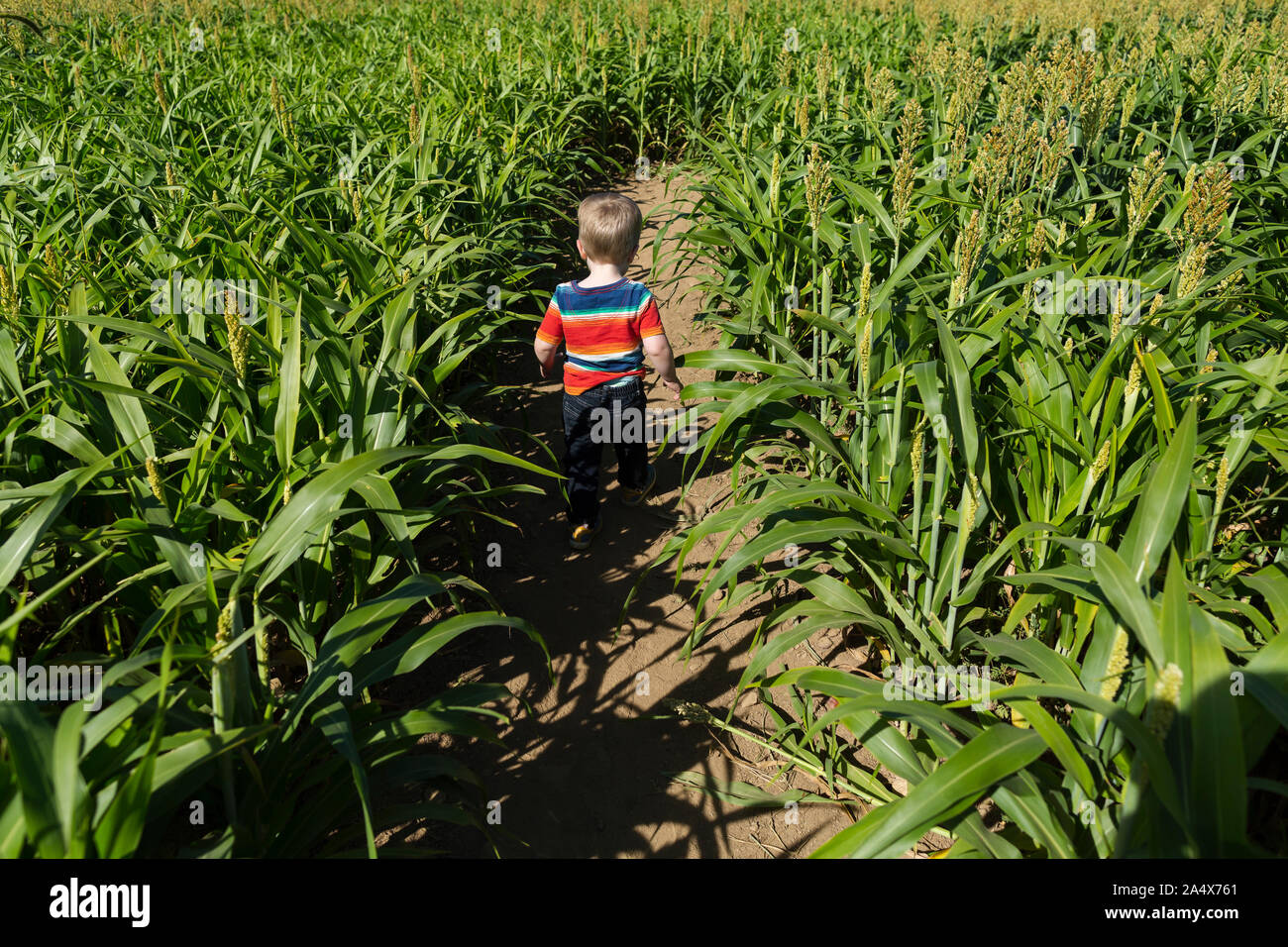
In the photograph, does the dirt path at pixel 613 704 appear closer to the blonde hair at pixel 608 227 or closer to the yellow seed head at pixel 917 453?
the yellow seed head at pixel 917 453

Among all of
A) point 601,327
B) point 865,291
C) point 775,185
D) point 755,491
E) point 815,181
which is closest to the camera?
point 865,291

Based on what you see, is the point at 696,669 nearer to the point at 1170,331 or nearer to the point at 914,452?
the point at 914,452

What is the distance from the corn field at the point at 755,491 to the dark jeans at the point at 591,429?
13.2 inches

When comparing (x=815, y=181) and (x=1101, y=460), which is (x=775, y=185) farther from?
(x=1101, y=460)

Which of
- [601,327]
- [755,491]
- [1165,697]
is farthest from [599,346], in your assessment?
[1165,697]

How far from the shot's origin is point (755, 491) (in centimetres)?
257

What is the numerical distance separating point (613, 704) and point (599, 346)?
1.28 m

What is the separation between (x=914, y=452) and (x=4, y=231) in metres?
3.23

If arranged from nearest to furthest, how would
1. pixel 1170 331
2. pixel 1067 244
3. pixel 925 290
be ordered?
pixel 1170 331 → pixel 925 290 → pixel 1067 244

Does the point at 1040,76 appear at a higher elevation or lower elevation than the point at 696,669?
higher

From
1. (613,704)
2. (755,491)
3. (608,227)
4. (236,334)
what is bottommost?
(613,704)
